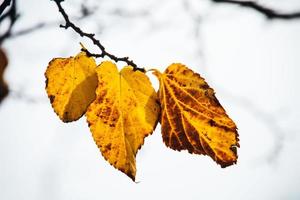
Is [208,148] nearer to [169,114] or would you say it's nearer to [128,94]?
[169,114]

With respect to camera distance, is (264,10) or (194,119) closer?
(194,119)

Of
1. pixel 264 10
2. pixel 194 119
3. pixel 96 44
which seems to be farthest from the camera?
pixel 264 10

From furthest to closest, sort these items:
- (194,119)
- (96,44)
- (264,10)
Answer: (264,10)
(194,119)
(96,44)

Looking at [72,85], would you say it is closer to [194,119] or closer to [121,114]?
[121,114]

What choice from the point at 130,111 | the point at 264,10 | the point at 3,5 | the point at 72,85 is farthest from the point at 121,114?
the point at 264,10

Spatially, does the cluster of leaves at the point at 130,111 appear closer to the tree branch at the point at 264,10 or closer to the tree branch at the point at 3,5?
the tree branch at the point at 3,5

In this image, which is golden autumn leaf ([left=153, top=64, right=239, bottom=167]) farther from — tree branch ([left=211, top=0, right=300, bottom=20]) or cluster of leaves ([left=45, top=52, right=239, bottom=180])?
tree branch ([left=211, top=0, right=300, bottom=20])
